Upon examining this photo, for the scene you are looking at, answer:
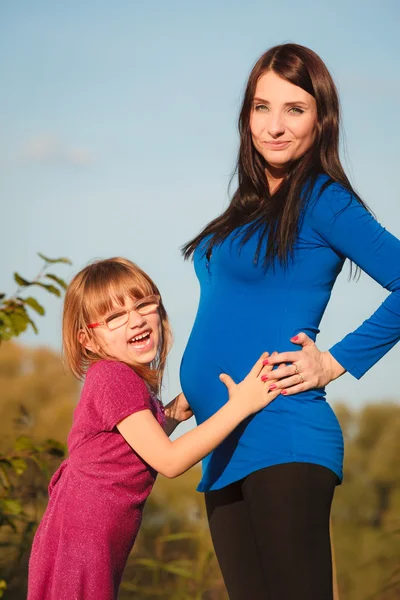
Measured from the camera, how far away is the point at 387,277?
2150 millimetres

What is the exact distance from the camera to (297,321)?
2.16m

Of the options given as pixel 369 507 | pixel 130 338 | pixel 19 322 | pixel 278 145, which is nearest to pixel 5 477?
pixel 19 322

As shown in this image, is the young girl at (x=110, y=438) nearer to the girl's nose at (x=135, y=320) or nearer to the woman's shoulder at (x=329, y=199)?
the girl's nose at (x=135, y=320)

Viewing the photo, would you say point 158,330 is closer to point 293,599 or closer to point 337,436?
point 337,436

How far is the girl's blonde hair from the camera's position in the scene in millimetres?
2293

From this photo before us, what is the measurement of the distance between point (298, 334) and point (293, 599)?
23.3 inches

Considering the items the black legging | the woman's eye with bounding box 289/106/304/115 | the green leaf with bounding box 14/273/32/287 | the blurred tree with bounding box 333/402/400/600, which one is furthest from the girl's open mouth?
the blurred tree with bounding box 333/402/400/600

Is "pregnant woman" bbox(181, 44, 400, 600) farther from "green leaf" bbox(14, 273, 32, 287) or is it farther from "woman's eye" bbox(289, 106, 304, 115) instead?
"green leaf" bbox(14, 273, 32, 287)

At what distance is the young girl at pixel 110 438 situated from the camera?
2.14 meters

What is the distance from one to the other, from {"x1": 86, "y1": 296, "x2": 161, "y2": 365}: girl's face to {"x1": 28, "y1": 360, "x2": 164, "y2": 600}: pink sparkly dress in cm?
5

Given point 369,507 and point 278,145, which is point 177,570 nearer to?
point 369,507

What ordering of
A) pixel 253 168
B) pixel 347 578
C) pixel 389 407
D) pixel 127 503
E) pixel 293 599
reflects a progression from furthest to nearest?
pixel 389 407, pixel 347 578, pixel 253 168, pixel 127 503, pixel 293 599

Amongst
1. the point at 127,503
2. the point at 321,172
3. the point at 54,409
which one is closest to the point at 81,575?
the point at 127,503

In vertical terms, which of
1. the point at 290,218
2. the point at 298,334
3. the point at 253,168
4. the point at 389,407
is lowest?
the point at 389,407
